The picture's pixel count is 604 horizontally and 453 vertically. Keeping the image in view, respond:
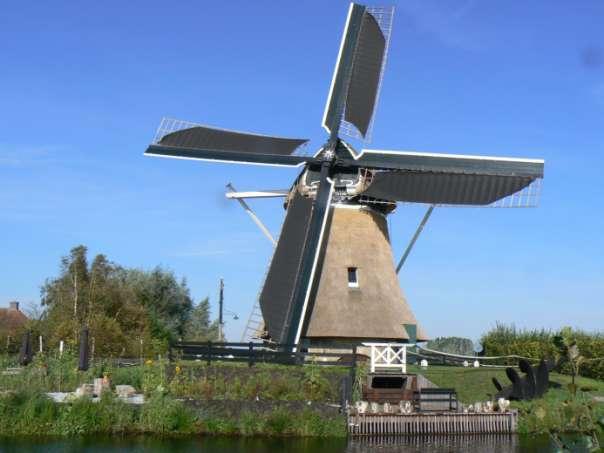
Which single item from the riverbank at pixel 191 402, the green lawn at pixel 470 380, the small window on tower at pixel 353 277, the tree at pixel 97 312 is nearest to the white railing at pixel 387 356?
the riverbank at pixel 191 402

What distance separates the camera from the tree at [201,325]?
4916 centimetres

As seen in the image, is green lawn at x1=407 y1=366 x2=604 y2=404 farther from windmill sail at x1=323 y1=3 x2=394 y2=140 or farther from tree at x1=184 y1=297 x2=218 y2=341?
tree at x1=184 y1=297 x2=218 y2=341

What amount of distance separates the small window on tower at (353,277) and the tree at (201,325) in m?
25.6

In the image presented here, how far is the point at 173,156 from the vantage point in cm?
2597

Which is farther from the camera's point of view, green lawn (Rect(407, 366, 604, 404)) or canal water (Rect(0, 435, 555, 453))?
green lawn (Rect(407, 366, 604, 404))

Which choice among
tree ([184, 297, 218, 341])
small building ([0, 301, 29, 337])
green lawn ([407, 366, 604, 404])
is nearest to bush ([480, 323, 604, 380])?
green lawn ([407, 366, 604, 404])

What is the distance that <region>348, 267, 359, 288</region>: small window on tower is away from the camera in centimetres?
2436

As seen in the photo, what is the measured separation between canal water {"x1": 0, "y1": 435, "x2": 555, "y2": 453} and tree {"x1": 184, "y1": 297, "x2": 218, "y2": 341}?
31721 mm

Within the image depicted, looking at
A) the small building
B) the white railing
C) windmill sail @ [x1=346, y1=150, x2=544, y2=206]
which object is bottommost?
the white railing

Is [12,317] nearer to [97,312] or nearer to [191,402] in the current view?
[97,312]

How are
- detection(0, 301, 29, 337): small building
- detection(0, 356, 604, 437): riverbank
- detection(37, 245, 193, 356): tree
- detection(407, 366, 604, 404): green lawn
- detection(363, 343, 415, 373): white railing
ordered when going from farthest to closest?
1. detection(0, 301, 29, 337): small building
2. detection(37, 245, 193, 356): tree
3. detection(407, 366, 604, 404): green lawn
4. detection(363, 343, 415, 373): white railing
5. detection(0, 356, 604, 437): riverbank

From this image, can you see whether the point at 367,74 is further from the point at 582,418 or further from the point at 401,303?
the point at 582,418

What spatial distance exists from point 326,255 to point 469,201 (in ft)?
16.5

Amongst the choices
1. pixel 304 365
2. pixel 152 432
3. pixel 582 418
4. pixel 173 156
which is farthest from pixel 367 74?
pixel 582 418
